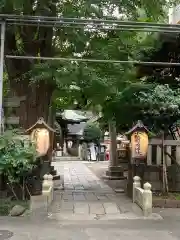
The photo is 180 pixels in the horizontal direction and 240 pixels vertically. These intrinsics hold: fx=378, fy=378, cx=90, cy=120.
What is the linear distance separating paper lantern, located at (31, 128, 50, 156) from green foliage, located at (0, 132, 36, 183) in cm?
28

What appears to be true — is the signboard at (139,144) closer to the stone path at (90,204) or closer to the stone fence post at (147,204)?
the stone fence post at (147,204)

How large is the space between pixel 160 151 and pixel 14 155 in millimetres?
5386

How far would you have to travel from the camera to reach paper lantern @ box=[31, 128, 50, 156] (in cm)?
1090

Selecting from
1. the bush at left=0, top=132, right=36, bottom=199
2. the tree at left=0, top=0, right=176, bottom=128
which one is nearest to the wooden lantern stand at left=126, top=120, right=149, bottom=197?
the tree at left=0, top=0, right=176, bottom=128

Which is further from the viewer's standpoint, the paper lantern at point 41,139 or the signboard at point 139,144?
the signboard at point 139,144

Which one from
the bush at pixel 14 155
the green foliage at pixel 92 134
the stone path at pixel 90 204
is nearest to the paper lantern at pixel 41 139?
the bush at pixel 14 155

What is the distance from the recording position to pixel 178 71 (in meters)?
14.5

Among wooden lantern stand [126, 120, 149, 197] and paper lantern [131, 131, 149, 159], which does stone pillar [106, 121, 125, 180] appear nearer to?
wooden lantern stand [126, 120, 149, 197]

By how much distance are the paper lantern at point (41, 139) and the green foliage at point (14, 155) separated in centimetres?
28

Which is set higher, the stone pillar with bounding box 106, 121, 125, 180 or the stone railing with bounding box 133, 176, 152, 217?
the stone pillar with bounding box 106, 121, 125, 180

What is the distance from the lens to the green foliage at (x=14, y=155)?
388 inches

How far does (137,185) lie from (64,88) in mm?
Result: 4016

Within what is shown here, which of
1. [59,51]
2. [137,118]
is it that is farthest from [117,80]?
[59,51]

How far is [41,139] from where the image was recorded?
10992 mm
